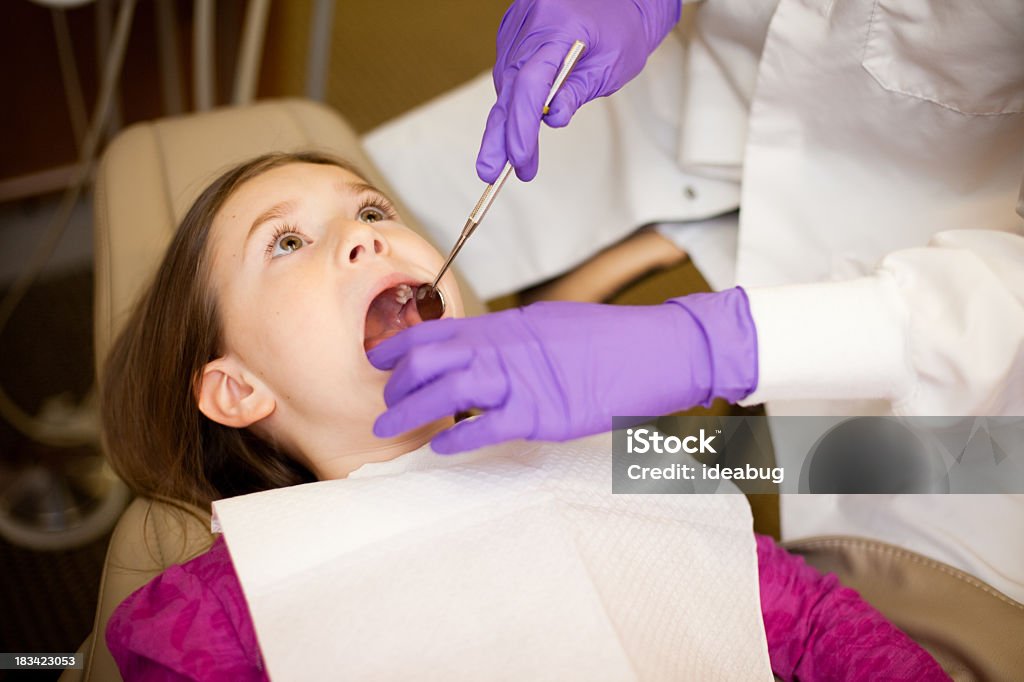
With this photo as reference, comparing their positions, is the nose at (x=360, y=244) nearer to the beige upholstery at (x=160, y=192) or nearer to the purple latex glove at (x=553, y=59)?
the purple latex glove at (x=553, y=59)

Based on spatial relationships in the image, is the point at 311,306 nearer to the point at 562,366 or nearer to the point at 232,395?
the point at 232,395

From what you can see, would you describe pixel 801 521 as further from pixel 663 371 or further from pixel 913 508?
pixel 663 371

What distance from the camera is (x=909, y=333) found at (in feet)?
3.13

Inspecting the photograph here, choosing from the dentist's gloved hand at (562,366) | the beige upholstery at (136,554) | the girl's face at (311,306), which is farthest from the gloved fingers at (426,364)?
the beige upholstery at (136,554)

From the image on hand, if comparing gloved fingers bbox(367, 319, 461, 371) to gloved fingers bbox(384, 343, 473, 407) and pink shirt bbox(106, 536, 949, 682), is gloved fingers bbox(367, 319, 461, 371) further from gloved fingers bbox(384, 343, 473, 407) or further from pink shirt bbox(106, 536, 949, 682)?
pink shirt bbox(106, 536, 949, 682)

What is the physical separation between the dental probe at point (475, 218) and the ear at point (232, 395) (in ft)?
0.72

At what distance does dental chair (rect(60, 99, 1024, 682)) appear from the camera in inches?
39.1

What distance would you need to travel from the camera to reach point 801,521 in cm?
122

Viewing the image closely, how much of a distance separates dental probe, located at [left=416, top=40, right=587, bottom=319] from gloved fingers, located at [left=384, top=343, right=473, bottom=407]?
18 cm

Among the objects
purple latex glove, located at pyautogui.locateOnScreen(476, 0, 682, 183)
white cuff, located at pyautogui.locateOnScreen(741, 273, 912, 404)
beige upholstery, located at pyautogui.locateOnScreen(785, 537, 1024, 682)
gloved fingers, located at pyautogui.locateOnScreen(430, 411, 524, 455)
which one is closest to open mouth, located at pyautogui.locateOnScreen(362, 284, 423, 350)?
purple latex glove, located at pyautogui.locateOnScreen(476, 0, 682, 183)

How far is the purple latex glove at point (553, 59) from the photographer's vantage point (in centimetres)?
105

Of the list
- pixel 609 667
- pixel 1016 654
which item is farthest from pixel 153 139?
pixel 1016 654

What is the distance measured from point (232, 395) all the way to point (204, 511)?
0.58 feet

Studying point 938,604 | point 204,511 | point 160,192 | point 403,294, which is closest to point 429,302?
point 403,294
